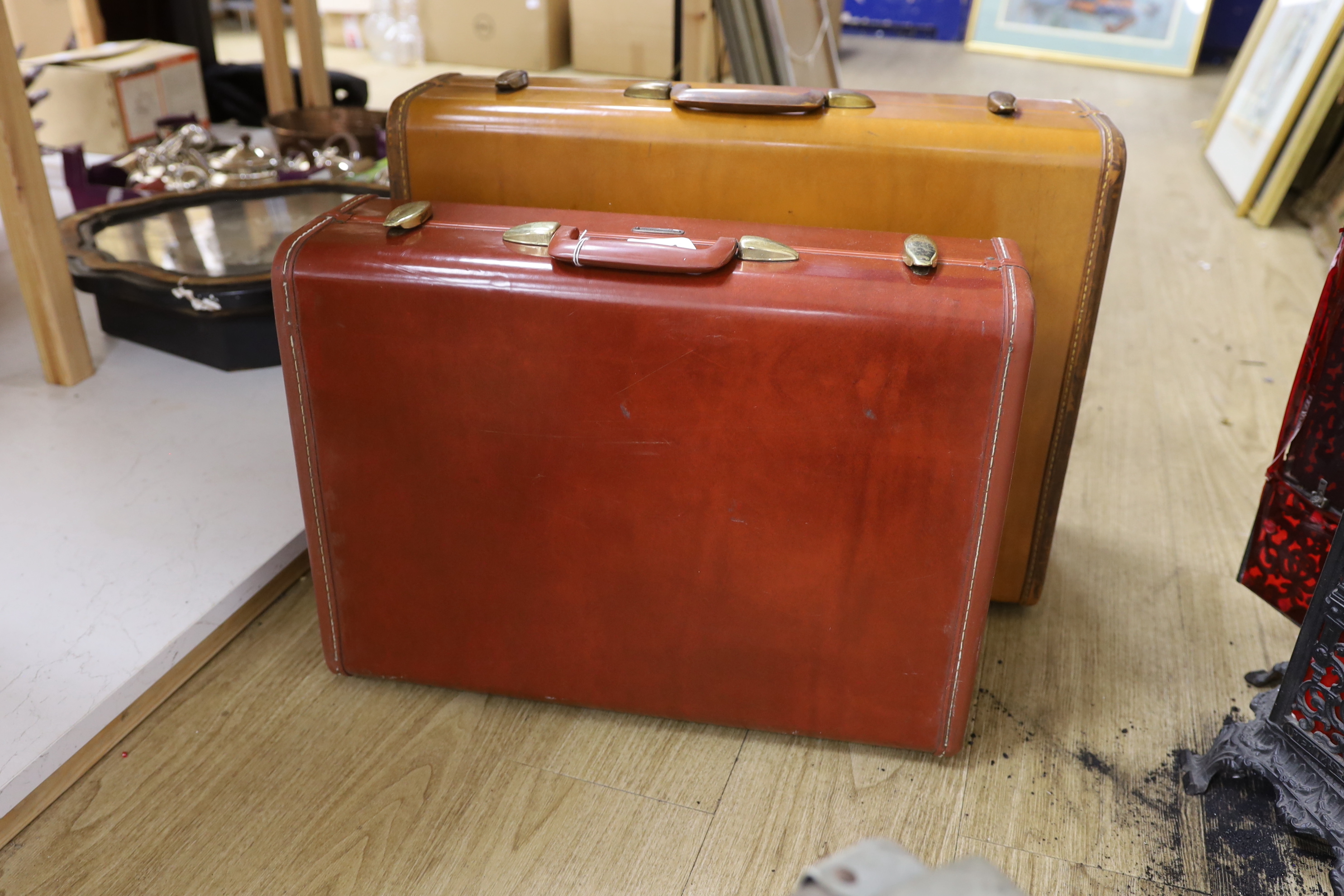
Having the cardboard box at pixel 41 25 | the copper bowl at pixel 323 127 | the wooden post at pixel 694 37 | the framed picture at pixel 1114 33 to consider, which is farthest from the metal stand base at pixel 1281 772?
the framed picture at pixel 1114 33

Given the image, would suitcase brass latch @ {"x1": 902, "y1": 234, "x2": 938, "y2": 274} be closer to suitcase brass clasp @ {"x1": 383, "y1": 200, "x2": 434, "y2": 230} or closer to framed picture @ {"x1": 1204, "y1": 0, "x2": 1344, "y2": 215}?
suitcase brass clasp @ {"x1": 383, "y1": 200, "x2": 434, "y2": 230}

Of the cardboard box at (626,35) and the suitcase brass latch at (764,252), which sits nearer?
the suitcase brass latch at (764,252)

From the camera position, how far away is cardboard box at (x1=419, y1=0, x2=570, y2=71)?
436cm

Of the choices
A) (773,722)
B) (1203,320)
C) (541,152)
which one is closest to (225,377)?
(541,152)

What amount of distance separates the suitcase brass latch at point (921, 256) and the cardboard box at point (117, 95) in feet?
7.80

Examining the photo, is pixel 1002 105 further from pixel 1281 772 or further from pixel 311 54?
pixel 311 54

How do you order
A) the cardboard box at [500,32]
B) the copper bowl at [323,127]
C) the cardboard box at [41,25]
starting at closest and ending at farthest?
the copper bowl at [323,127]
the cardboard box at [41,25]
the cardboard box at [500,32]

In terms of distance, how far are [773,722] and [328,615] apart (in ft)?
1.64

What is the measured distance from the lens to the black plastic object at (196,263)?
1.58m

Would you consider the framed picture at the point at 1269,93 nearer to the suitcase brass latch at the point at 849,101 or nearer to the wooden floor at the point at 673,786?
the wooden floor at the point at 673,786

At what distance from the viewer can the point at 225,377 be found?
167cm

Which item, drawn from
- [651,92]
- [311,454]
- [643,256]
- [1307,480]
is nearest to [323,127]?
[651,92]

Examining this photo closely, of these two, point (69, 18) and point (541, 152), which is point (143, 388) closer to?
point (541, 152)

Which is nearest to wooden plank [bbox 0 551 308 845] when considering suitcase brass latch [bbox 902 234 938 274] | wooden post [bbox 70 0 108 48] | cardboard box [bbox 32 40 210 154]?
suitcase brass latch [bbox 902 234 938 274]
